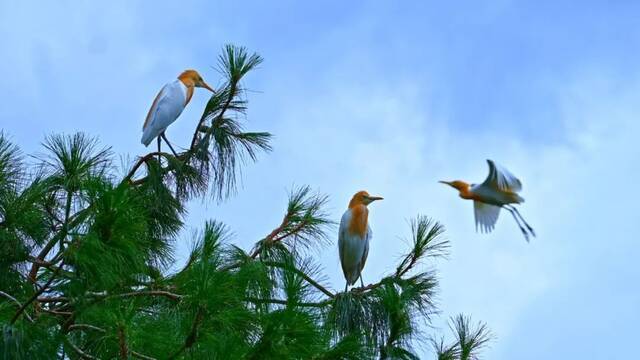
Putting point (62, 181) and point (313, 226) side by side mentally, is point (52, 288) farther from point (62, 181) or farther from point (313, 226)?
point (313, 226)

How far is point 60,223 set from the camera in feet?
17.3

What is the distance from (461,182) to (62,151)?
1557mm

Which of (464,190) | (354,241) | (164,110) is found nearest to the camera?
(464,190)

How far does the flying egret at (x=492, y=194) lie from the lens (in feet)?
15.4

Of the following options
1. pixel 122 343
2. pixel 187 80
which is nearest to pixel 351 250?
pixel 187 80

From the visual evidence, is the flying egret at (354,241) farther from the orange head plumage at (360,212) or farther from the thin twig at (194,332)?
the thin twig at (194,332)

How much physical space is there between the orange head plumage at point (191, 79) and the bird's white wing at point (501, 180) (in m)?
2.67

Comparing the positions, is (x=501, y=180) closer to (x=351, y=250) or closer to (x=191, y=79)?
(x=351, y=250)

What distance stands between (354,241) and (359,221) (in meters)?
0.10

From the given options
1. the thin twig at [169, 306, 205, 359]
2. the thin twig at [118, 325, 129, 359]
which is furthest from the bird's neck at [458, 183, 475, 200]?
the thin twig at [118, 325, 129, 359]

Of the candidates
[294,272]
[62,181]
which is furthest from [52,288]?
[62,181]

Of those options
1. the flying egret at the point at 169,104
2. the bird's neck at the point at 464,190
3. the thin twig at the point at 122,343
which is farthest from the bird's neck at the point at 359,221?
the thin twig at the point at 122,343

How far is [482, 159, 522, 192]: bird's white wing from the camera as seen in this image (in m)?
4.63

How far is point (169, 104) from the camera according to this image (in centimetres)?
673
